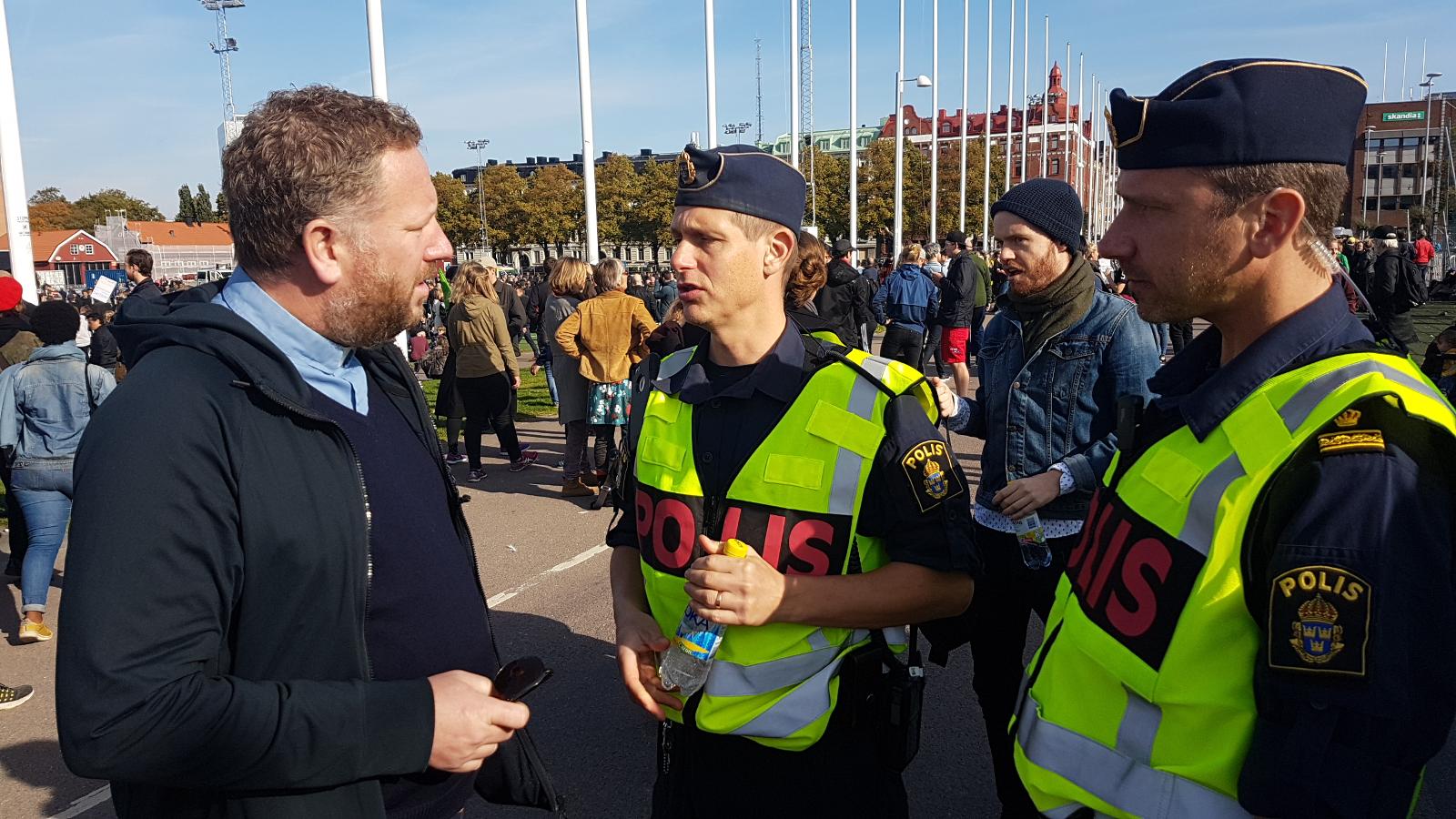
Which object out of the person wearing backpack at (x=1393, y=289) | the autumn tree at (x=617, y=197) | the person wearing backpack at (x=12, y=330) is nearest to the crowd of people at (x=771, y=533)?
the person wearing backpack at (x=12, y=330)

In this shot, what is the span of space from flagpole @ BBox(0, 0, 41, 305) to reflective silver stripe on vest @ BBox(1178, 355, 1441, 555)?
432 inches

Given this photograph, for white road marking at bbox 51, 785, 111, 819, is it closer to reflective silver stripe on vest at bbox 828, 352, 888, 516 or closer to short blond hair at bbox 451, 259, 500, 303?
reflective silver stripe on vest at bbox 828, 352, 888, 516

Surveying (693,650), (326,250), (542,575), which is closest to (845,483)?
(693,650)

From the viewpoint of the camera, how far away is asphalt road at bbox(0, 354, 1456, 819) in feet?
11.2

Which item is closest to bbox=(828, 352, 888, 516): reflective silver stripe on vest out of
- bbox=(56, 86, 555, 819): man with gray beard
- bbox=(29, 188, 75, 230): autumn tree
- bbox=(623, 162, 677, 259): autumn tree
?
bbox=(56, 86, 555, 819): man with gray beard

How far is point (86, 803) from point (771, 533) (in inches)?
123

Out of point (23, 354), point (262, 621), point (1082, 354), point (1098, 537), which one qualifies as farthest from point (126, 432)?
point (23, 354)

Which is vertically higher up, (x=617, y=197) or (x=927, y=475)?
(x=617, y=197)

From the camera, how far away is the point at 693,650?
183 cm

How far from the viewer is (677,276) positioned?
83.2 inches

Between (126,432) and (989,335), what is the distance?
2.73 m

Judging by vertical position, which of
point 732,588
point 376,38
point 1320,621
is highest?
point 376,38

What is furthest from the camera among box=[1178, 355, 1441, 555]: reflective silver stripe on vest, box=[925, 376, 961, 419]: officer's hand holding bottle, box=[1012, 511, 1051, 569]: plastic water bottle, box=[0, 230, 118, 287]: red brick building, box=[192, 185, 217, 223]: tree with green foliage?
box=[192, 185, 217, 223]: tree with green foliage

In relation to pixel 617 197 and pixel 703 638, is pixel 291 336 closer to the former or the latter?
pixel 703 638
